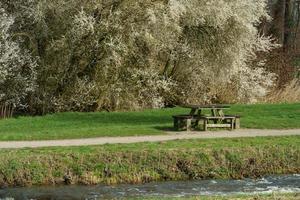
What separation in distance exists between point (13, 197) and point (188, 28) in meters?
18.2

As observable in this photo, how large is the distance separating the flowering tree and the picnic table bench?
8.27 m

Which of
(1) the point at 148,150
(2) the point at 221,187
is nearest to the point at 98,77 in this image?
(1) the point at 148,150

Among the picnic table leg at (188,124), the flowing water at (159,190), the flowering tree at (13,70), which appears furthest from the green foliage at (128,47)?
the flowing water at (159,190)

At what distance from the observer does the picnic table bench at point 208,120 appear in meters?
22.7

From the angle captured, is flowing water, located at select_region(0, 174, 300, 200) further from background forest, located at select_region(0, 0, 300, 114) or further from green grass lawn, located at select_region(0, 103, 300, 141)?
background forest, located at select_region(0, 0, 300, 114)

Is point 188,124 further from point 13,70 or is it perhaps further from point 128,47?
point 13,70

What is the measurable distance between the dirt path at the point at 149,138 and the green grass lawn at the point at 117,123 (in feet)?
2.33

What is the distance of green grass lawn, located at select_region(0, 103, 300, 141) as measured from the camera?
70.3 ft

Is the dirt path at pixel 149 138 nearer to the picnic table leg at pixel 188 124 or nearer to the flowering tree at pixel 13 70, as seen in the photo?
the picnic table leg at pixel 188 124

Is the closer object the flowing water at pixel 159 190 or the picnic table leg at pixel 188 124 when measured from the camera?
the flowing water at pixel 159 190

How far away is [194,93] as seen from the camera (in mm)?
32781

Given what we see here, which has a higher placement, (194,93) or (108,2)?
(108,2)

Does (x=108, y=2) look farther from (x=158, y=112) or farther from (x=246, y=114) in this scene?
(x=246, y=114)

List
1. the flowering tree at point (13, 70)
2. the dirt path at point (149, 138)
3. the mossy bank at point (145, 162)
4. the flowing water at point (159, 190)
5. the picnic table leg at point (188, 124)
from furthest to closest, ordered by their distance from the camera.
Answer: the flowering tree at point (13, 70)
the picnic table leg at point (188, 124)
the dirt path at point (149, 138)
the mossy bank at point (145, 162)
the flowing water at point (159, 190)
